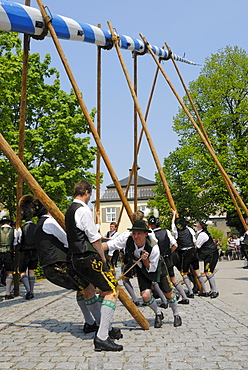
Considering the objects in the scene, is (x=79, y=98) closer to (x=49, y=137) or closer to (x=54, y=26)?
(x=54, y=26)

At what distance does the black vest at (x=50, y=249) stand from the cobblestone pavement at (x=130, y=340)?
3.28ft

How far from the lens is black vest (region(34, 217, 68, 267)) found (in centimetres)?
630

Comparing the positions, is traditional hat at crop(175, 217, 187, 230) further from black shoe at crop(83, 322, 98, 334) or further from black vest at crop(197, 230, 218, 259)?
black shoe at crop(83, 322, 98, 334)

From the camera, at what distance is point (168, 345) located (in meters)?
5.70

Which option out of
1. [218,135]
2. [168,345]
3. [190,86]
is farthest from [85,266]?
[190,86]

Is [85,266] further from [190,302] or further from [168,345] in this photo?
[190,302]

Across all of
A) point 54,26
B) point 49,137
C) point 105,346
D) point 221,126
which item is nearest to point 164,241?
point 105,346

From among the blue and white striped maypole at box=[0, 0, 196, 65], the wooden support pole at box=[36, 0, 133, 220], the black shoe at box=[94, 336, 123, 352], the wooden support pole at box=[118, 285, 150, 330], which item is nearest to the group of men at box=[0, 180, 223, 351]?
the black shoe at box=[94, 336, 123, 352]

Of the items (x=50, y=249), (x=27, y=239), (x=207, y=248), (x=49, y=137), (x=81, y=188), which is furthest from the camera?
(x=49, y=137)

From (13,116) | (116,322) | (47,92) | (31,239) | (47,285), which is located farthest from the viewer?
(47,92)

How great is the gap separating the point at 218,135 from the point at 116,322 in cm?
2494

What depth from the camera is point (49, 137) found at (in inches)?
882

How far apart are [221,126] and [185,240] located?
21.4 metres

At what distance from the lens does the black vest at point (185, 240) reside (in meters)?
10.7
